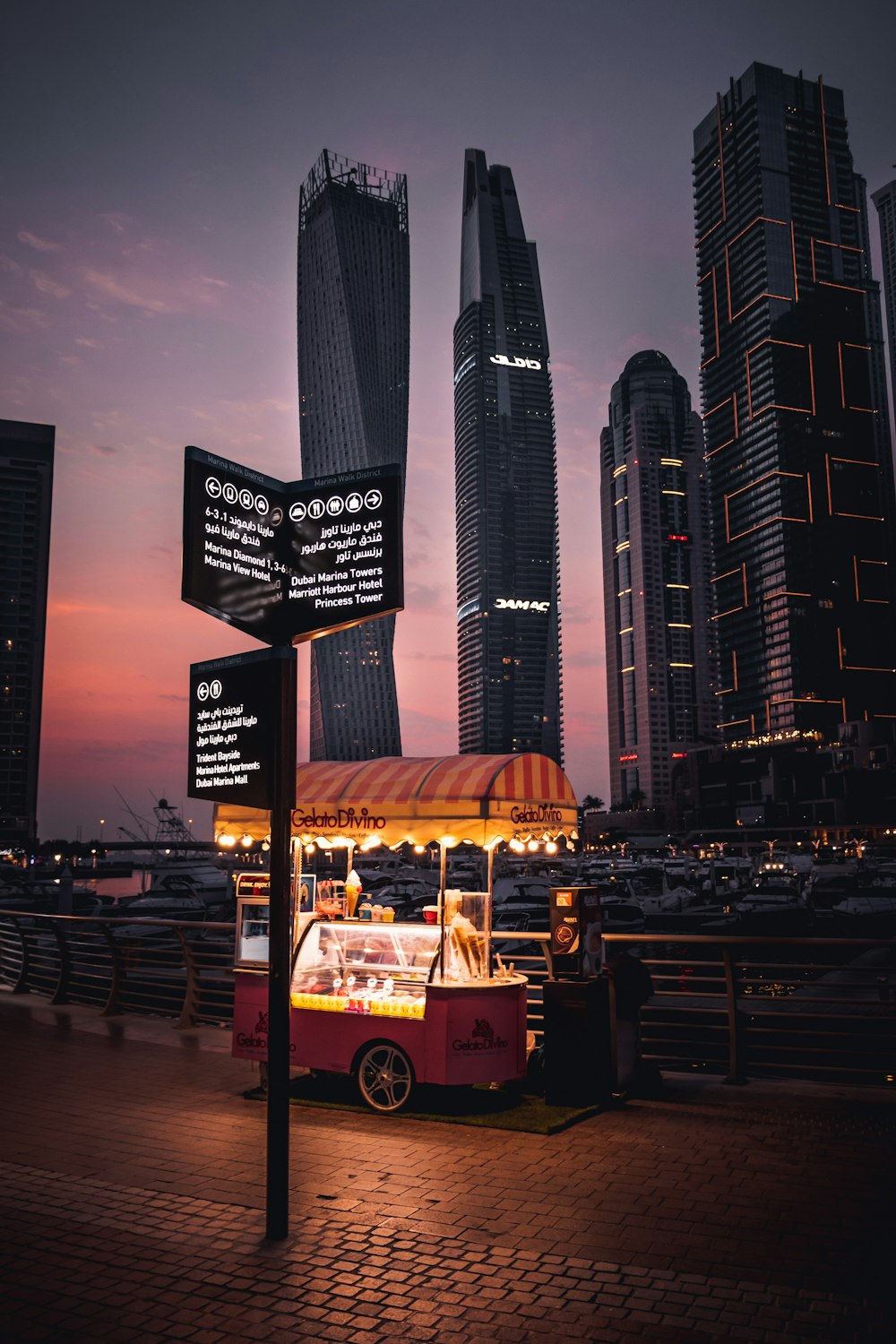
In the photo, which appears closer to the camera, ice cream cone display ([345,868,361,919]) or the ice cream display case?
the ice cream display case

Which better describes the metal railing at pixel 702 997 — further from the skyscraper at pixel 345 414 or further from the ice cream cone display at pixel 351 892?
the skyscraper at pixel 345 414

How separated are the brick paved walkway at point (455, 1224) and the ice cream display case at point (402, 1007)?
1.84 feet

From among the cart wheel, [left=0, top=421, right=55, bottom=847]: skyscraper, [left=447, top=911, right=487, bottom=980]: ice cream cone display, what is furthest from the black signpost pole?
[left=0, top=421, right=55, bottom=847]: skyscraper

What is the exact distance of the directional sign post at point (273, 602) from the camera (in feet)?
19.5

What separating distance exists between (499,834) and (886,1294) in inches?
217

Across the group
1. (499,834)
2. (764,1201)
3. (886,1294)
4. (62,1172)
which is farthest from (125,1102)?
(886,1294)

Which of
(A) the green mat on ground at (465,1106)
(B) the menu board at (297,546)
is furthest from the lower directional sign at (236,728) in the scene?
(A) the green mat on ground at (465,1106)

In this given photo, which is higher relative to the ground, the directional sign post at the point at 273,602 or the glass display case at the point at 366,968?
the directional sign post at the point at 273,602

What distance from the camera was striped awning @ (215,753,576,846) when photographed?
977cm

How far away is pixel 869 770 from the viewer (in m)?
155

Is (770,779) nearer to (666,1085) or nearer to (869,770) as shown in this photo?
(869,770)

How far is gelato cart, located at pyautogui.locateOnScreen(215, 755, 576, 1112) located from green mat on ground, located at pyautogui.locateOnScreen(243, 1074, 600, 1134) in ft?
0.96

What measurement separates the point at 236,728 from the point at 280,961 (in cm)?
154

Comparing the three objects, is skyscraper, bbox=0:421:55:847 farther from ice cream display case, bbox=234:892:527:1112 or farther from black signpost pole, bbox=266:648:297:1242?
black signpost pole, bbox=266:648:297:1242
